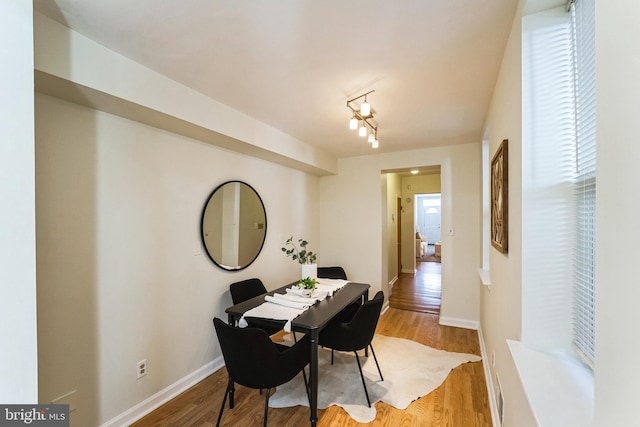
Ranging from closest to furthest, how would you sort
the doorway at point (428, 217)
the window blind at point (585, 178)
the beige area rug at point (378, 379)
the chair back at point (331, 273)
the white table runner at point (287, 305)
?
the window blind at point (585, 178)
the white table runner at point (287, 305)
the beige area rug at point (378, 379)
the chair back at point (331, 273)
the doorway at point (428, 217)

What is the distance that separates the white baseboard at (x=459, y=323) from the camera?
3.76 metres

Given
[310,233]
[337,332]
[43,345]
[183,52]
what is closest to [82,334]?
[43,345]

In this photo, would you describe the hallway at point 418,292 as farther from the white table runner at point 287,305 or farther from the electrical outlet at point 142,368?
the electrical outlet at point 142,368

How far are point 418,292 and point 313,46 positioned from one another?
4.98 metres

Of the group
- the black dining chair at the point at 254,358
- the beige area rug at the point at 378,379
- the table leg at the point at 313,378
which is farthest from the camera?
the beige area rug at the point at 378,379

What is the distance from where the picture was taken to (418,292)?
17.9ft

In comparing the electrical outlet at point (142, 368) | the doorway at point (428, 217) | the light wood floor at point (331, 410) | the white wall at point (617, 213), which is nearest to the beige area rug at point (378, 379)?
the light wood floor at point (331, 410)

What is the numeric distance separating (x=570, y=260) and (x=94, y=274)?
2639 mm

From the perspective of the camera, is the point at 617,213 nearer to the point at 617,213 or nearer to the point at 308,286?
the point at 617,213

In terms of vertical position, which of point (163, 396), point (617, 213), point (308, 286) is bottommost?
point (163, 396)

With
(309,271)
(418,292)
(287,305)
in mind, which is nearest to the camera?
(287,305)

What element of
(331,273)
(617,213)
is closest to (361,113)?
(617,213)

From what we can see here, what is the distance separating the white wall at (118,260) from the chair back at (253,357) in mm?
822

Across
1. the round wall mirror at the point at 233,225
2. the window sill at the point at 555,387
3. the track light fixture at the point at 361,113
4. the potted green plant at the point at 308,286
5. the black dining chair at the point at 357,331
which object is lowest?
the black dining chair at the point at 357,331
